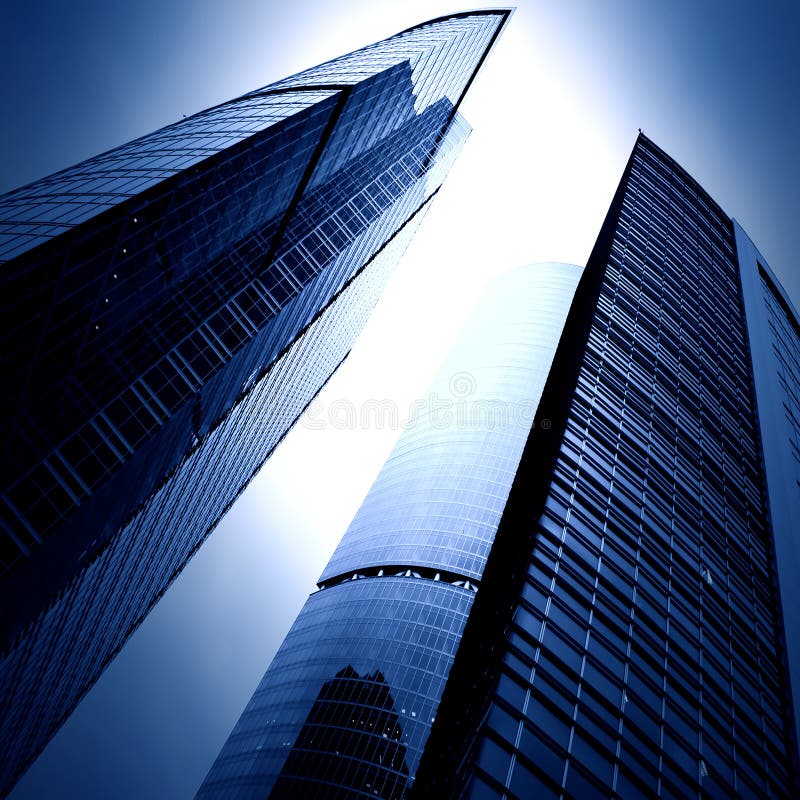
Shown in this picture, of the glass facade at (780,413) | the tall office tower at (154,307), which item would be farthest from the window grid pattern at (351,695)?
the glass facade at (780,413)

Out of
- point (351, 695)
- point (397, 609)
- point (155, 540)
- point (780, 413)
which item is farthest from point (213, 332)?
point (397, 609)

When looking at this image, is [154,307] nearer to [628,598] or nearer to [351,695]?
[628,598]

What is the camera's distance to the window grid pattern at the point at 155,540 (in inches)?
2110

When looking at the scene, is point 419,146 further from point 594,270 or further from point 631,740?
point 631,740

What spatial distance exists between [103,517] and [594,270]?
110ft

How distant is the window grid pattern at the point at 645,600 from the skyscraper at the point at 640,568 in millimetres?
98

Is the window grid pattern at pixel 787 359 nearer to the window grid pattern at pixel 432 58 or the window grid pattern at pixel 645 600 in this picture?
the window grid pattern at pixel 645 600

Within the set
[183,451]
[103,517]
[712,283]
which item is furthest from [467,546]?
[103,517]

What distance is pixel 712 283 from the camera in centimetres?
6975

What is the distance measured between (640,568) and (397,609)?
75.0 meters

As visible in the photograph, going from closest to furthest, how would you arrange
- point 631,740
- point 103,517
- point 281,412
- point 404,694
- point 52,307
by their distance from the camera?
point 631,740
point 52,307
point 103,517
point 404,694
point 281,412

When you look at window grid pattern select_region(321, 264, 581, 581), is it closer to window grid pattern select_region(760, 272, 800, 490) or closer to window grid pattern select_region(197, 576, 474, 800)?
window grid pattern select_region(197, 576, 474, 800)

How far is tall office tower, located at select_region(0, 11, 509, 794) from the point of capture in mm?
27250

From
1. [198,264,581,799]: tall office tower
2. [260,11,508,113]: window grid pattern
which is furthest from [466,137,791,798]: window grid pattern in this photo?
[198,264,581,799]: tall office tower
